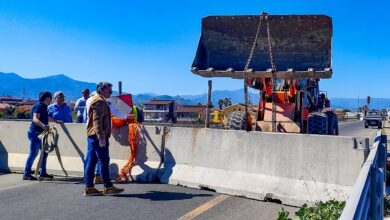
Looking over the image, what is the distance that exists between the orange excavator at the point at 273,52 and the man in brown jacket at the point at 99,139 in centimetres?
293

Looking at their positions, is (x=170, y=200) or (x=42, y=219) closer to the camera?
(x=42, y=219)

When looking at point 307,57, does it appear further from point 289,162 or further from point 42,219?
point 42,219

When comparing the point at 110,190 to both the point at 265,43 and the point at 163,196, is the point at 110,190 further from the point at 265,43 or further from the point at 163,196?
the point at 265,43

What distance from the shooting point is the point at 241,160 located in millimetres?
7379

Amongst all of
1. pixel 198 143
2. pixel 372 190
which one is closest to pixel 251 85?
pixel 198 143

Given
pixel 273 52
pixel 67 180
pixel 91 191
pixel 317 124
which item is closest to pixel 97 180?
pixel 67 180

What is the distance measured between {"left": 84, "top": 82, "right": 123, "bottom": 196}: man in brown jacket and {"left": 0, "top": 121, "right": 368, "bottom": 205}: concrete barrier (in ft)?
3.54

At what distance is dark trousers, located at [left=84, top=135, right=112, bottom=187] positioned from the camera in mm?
7363

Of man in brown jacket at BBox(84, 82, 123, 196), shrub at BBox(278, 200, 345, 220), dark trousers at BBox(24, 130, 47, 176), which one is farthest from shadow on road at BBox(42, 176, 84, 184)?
shrub at BBox(278, 200, 345, 220)

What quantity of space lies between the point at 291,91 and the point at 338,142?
17.8 feet

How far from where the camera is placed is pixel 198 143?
796 cm

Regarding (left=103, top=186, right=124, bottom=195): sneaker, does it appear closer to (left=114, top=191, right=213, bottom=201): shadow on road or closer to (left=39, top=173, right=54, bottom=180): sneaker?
(left=114, top=191, right=213, bottom=201): shadow on road

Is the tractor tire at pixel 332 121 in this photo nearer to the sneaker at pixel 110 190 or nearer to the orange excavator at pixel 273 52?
the orange excavator at pixel 273 52

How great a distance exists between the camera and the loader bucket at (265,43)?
1066 centimetres
